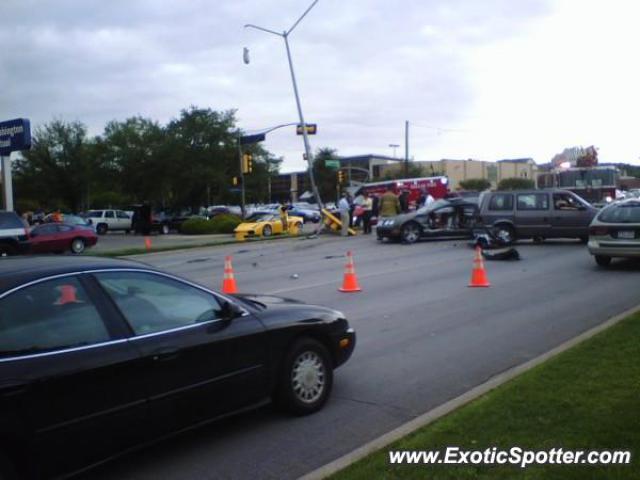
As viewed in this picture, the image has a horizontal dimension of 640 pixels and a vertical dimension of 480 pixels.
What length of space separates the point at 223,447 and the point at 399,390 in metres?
1.94

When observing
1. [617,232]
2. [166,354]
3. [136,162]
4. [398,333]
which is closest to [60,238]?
[617,232]

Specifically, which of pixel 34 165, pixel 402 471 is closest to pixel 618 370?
pixel 402 471

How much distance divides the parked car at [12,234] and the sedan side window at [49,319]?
19520 mm

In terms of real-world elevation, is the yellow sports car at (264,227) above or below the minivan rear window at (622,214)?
below

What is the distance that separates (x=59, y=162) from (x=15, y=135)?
2531cm

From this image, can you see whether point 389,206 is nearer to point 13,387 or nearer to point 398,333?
point 398,333

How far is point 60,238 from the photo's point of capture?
2641 centimetres

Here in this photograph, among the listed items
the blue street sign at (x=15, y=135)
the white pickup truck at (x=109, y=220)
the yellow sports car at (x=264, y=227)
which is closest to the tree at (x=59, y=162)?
the white pickup truck at (x=109, y=220)

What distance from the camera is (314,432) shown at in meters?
5.14

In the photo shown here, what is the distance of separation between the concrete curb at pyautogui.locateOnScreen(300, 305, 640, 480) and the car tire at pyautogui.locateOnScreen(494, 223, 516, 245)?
41.9ft

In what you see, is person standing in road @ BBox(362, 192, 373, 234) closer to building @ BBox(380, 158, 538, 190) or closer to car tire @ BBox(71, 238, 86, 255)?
car tire @ BBox(71, 238, 86, 255)

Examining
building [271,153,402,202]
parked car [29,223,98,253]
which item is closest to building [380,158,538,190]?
building [271,153,402,202]

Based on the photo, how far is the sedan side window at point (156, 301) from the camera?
4434 mm

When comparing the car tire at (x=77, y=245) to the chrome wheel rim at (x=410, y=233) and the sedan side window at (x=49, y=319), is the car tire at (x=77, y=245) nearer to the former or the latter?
the chrome wheel rim at (x=410, y=233)
